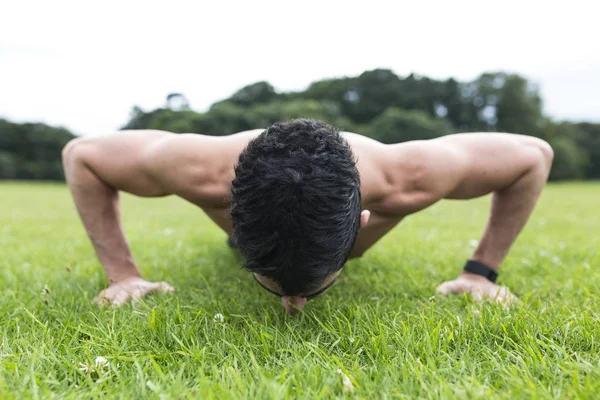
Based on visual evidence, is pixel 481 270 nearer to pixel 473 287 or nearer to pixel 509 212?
pixel 473 287

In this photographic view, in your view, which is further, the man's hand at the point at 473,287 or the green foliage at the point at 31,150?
the green foliage at the point at 31,150

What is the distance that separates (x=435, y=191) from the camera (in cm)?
211

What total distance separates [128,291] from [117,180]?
52 centimetres

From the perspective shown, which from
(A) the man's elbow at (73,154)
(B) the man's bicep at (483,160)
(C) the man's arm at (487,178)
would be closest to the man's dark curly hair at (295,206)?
(C) the man's arm at (487,178)

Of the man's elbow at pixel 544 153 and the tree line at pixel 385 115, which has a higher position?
the man's elbow at pixel 544 153

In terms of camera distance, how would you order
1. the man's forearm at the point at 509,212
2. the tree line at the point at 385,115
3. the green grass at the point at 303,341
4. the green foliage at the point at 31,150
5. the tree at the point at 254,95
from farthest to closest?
the tree at the point at 254,95, the green foliage at the point at 31,150, the tree line at the point at 385,115, the man's forearm at the point at 509,212, the green grass at the point at 303,341

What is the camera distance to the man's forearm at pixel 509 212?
2316 mm

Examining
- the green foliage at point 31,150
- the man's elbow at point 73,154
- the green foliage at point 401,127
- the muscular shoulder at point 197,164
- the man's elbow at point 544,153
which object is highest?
the man's elbow at point 73,154

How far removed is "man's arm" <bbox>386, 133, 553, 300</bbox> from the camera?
2.09 m

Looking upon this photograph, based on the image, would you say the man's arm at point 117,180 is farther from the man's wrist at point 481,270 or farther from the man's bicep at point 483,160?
the man's wrist at point 481,270

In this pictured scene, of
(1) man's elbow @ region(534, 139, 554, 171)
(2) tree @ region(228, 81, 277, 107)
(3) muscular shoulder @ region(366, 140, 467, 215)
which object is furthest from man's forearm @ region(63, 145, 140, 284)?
(2) tree @ region(228, 81, 277, 107)

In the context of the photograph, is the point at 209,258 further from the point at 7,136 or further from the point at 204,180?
the point at 7,136

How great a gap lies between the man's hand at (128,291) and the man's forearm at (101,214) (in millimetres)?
75

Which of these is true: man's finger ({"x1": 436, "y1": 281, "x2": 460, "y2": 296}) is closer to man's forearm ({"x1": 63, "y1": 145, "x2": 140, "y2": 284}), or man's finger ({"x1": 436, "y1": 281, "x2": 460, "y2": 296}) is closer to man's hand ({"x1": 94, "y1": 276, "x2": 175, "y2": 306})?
man's hand ({"x1": 94, "y1": 276, "x2": 175, "y2": 306})
